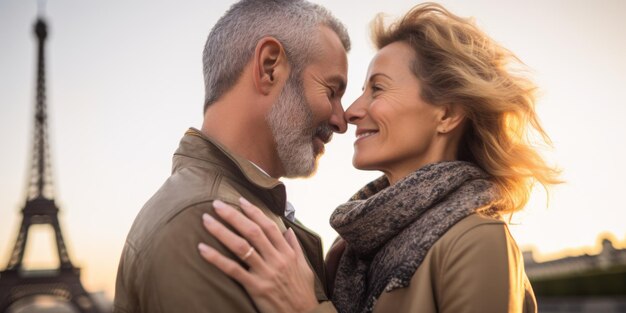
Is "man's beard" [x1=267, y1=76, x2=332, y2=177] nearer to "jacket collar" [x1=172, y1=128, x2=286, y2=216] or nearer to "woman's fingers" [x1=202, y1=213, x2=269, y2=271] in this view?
"jacket collar" [x1=172, y1=128, x2=286, y2=216]

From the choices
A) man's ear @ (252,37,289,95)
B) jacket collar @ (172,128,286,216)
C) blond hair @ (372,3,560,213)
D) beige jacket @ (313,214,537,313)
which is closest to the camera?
beige jacket @ (313,214,537,313)

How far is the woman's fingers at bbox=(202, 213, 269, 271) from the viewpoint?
2.88 m

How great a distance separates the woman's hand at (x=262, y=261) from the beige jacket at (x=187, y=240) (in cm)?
4

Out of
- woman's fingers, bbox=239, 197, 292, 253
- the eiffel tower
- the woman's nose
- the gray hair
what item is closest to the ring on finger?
woman's fingers, bbox=239, 197, 292, 253

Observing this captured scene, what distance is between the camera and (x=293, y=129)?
12.3ft

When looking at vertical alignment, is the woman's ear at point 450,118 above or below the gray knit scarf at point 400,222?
above

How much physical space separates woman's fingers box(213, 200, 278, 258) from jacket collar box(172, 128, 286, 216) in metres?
0.31

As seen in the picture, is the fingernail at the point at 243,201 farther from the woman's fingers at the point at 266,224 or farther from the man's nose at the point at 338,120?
the man's nose at the point at 338,120

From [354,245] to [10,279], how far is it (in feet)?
118

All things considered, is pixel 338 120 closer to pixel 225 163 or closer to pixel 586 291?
pixel 225 163

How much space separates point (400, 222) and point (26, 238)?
116ft

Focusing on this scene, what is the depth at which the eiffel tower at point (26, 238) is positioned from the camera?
3525cm

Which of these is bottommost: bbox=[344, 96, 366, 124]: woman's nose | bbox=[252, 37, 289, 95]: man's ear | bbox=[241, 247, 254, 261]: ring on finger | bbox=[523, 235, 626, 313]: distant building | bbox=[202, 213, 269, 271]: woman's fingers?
bbox=[523, 235, 626, 313]: distant building

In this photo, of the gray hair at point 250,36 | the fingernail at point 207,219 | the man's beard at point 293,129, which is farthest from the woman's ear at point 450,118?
the fingernail at point 207,219
